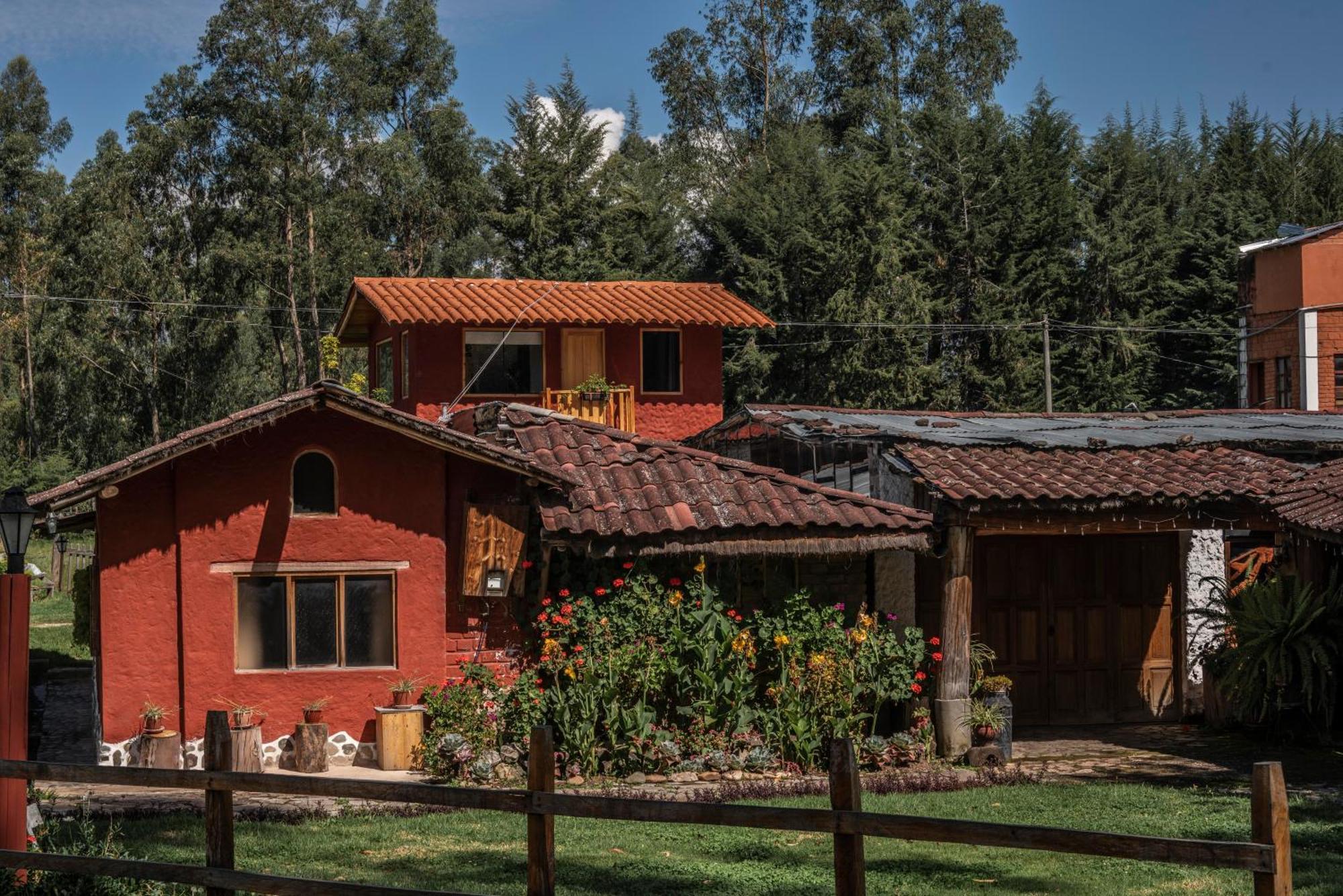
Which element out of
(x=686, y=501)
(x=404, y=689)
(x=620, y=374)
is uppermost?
(x=620, y=374)

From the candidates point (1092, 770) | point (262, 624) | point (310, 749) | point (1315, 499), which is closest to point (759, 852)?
point (1092, 770)

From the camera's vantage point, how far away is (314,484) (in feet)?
46.5

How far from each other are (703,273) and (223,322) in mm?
14202

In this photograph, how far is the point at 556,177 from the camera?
40.0 metres

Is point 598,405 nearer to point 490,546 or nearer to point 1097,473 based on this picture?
point 490,546

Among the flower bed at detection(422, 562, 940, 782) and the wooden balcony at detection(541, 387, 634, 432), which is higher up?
the wooden balcony at detection(541, 387, 634, 432)

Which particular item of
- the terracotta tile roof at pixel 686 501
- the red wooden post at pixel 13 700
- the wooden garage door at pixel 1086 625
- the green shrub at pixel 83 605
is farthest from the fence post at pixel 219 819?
the wooden garage door at pixel 1086 625

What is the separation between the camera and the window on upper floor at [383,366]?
28977mm

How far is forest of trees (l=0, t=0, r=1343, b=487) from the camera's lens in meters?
39.4

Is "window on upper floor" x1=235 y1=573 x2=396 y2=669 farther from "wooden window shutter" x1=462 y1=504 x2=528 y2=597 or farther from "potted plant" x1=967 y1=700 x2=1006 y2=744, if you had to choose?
"potted plant" x1=967 y1=700 x2=1006 y2=744

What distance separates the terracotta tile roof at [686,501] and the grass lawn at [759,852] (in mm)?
2956

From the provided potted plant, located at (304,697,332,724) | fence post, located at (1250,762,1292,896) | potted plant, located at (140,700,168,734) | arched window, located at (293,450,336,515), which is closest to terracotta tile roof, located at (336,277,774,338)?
arched window, located at (293,450,336,515)

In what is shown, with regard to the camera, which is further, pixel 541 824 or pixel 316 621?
pixel 316 621

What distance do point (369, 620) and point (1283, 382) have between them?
2719 cm
